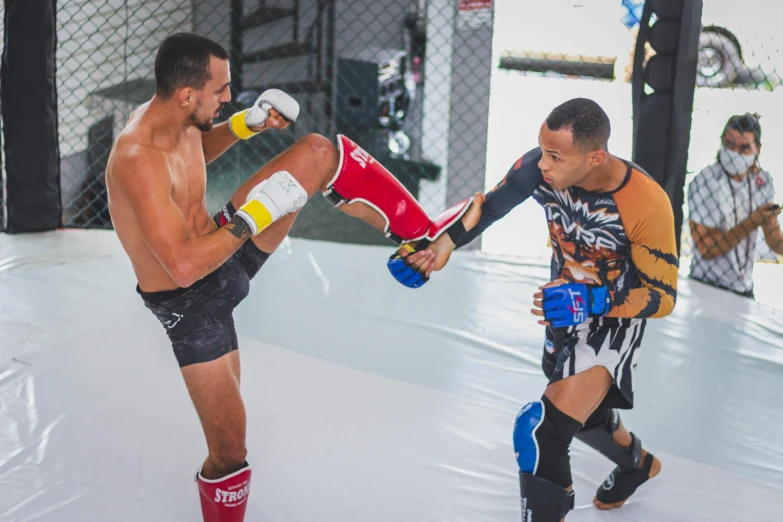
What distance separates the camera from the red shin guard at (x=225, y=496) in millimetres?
1523

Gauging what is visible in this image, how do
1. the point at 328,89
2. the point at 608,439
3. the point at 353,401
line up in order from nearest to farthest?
the point at 608,439, the point at 353,401, the point at 328,89

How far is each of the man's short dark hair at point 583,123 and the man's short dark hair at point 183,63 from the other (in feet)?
2.55

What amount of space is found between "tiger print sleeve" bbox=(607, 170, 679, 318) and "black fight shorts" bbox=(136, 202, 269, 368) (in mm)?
892

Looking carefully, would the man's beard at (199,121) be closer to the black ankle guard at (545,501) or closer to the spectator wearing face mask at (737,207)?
the black ankle guard at (545,501)

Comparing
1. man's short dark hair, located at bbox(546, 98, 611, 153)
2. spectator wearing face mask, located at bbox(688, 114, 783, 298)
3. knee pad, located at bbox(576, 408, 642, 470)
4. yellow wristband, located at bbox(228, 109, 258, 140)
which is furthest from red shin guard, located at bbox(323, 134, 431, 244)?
spectator wearing face mask, located at bbox(688, 114, 783, 298)

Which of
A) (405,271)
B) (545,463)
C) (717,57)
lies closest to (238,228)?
(405,271)

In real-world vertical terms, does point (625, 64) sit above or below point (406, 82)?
above

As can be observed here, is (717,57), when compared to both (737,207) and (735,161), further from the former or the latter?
(737,207)

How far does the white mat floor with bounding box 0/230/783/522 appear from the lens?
5.81ft

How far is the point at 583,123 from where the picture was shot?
152cm

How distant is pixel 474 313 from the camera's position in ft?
10.0

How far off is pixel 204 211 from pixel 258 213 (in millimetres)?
299

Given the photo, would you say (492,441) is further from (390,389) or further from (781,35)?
(781,35)

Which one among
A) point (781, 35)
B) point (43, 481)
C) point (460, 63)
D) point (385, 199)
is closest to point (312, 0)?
point (460, 63)
